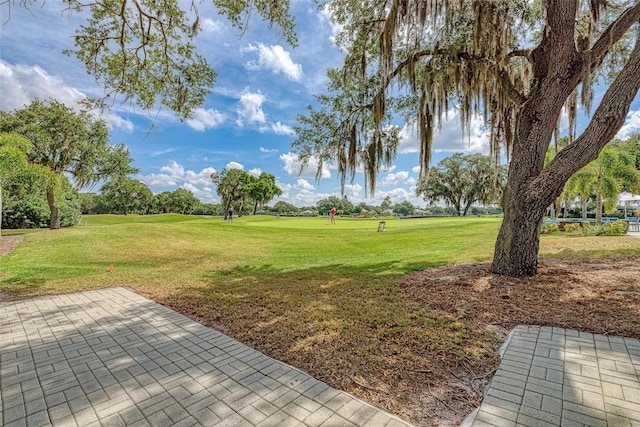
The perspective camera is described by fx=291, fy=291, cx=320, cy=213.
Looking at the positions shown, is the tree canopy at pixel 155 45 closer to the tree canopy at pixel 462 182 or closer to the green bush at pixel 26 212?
the green bush at pixel 26 212

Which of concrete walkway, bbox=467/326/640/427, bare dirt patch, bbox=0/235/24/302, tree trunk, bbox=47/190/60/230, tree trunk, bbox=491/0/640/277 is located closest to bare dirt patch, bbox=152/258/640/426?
concrete walkway, bbox=467/326/640/427

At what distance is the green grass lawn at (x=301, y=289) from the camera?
8.96ft

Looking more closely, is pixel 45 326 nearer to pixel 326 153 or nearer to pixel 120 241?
pixel 326 153

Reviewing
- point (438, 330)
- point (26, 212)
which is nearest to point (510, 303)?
point (438, 330)

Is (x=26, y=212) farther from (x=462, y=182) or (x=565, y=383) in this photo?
(x=462, y=182)

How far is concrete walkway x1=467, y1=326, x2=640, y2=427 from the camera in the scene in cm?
182

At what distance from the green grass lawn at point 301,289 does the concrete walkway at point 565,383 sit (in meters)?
0.38

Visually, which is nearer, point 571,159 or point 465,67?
point 571,159

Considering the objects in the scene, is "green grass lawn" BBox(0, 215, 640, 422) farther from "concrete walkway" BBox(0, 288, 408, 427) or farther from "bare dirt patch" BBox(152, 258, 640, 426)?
"concrete walkway" BBox(0, 288, 408, 427)

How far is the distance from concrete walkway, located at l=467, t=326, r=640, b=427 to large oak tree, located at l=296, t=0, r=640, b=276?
263cm

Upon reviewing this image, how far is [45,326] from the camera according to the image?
3672 millimetres

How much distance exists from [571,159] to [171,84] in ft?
26.7

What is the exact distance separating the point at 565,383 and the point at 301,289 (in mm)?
3809

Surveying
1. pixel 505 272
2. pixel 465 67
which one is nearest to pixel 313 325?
pixel 505 272
